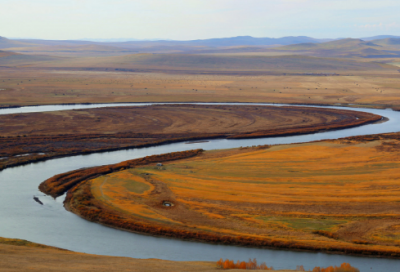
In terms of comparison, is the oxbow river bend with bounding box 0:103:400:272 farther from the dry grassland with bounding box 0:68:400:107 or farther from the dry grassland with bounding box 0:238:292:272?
the dry grassland with bounding box 0:68:400:107

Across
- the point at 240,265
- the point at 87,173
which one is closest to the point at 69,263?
the point at 240,265

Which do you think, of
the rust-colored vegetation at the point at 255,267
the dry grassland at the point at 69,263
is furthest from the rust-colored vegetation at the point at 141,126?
the rust-colored vegetation at the point at 255,267

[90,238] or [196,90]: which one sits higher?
[196,90]

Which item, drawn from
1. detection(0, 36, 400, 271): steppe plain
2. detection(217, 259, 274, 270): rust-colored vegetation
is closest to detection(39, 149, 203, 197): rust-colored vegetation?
detection(0, 36, 400, 271): steppe plain

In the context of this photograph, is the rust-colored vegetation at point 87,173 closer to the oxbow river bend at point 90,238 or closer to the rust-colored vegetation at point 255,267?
the oxbow river bend at point 90,238

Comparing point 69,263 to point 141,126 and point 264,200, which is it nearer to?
point 264,200

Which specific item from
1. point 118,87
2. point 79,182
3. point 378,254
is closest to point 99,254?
point 79,182
